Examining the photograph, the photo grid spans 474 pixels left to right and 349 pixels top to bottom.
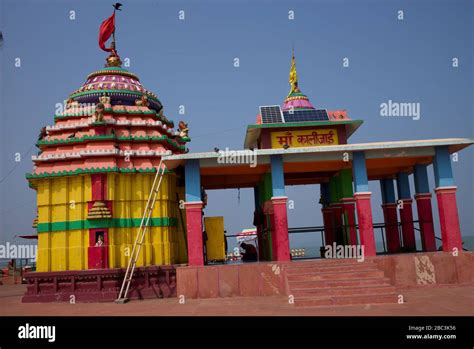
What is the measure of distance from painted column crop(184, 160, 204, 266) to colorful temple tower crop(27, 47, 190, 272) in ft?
8.19

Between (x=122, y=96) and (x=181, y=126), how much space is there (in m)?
3.58

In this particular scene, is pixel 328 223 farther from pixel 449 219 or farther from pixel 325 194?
pixel 449 219

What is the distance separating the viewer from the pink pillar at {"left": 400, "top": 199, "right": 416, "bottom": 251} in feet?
68.3

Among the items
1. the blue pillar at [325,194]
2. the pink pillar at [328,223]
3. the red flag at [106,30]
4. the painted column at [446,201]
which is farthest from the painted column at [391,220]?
the red flag at [106,30]

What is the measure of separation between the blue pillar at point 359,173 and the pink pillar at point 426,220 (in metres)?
4.00

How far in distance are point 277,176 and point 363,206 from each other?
141 inches

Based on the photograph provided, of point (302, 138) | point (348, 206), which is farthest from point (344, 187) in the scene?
point (302, 138)

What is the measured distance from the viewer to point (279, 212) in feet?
53.6

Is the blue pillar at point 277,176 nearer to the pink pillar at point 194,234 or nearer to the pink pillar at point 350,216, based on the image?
the pink pillar at point 194,234

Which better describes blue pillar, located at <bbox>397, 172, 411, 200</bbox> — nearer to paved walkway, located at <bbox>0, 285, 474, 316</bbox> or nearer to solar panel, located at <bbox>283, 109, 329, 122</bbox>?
solar panel, located at <bbox>283, 109, 329, 122</bbox>

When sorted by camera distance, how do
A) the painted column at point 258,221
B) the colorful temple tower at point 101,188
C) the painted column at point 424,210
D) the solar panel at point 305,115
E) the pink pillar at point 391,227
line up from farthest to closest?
the painted column at point 258,221 → the pink pillar at point 391,227 → the painted column at point 424,210 → the solar panel at point 305,115 → the colorful temple tower at point 101,188

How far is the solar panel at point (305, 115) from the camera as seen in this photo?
18516 millimetres

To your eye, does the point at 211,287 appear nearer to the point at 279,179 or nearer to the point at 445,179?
the point at 279,179
